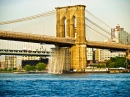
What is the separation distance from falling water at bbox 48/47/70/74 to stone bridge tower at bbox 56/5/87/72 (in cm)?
190

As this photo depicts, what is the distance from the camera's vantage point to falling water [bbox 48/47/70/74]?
56875 mm

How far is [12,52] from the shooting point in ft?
211

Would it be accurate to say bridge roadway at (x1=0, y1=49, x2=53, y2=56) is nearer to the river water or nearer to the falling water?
the falling water

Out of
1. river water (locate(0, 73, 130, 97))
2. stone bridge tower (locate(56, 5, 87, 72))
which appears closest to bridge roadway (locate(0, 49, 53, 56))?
stone bridge tower (locate(56, 5, 87, 72))

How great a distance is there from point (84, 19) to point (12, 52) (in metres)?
9.87

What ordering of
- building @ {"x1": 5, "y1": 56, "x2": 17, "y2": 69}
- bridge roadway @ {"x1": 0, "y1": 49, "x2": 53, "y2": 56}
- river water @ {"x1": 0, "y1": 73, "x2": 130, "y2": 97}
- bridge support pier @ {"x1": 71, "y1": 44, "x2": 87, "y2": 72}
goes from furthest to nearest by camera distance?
building @ {"x1": 5, "y1": 56, "x2": 17, "y2": 69}, bridge roadway @ {"x1": 0, "y1": 49, "x2": 53, "y2": 56}, bridge support pier @ {"x1": 71, "y1": 44, "x2": 87, "y2": 72}, river water @ {"x1": 0, "y1": 73, "x2": 130, "y2": 97}

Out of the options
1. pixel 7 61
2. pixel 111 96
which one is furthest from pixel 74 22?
pixel 7 61

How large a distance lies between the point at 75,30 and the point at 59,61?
5.35 m

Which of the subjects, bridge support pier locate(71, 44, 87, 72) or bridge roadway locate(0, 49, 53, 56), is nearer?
bridge support pier locate(71, 44, 87, 72)

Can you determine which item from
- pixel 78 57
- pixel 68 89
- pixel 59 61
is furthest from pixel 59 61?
pixel 68 89

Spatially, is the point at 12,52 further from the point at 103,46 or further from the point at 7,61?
the point at 7,61

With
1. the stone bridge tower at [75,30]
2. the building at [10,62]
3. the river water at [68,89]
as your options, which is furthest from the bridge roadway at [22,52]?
the building at [10,62]

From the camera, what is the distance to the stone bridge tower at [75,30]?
2370 inches

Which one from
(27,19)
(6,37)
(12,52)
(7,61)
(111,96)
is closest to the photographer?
(111,96)
